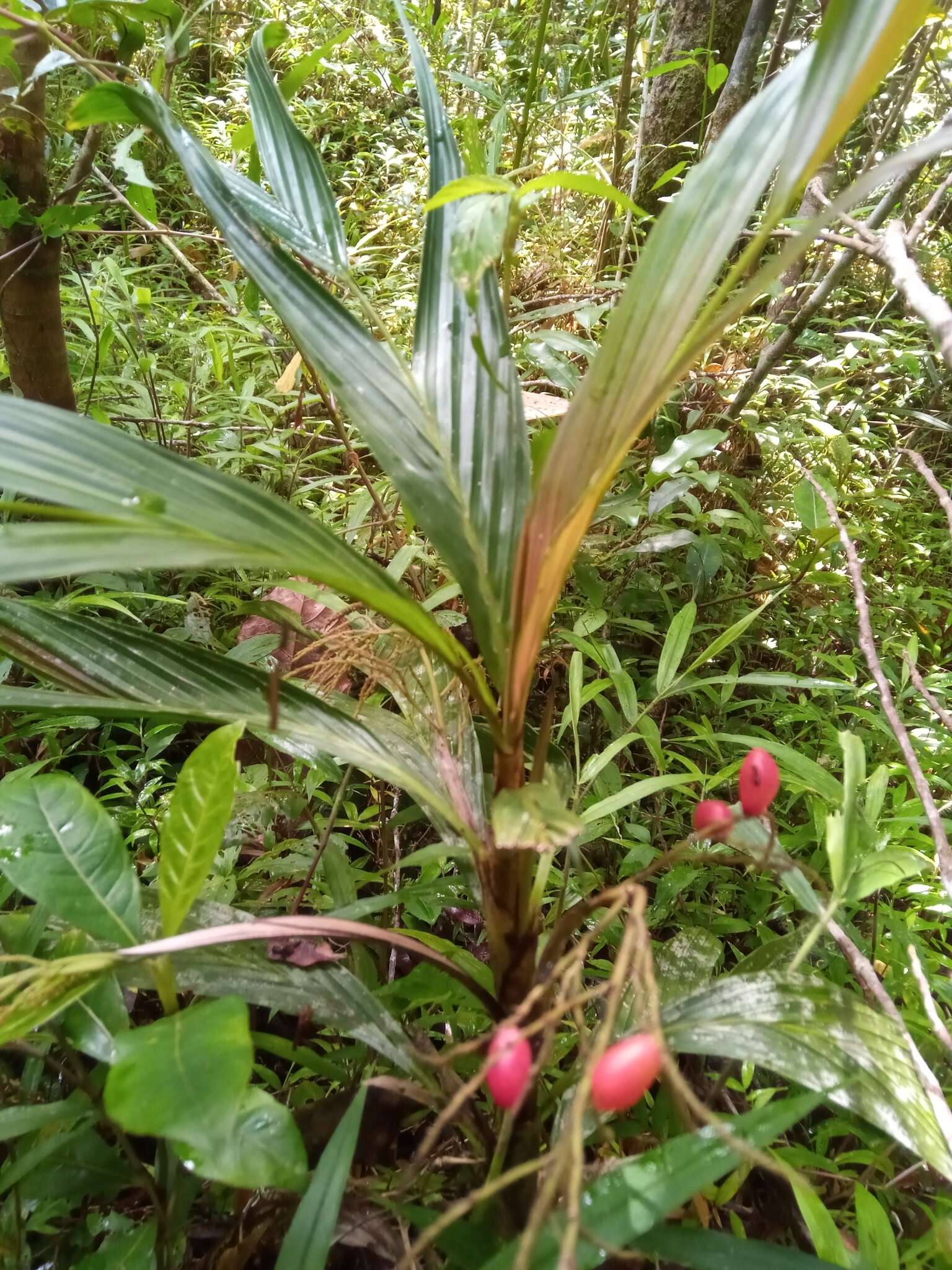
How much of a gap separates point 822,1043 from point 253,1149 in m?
0.31

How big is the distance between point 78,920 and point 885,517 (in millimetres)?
1523

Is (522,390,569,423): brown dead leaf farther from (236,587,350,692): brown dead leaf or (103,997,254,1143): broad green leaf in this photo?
(103,997,254,1143): broad green leaf

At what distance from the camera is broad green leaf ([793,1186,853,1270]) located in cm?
42

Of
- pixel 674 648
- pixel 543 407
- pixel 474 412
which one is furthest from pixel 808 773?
pixel 543 407

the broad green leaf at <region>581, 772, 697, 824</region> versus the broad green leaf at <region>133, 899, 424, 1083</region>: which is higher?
the broad green leaf at <region>581, 772, 697, 824</region>

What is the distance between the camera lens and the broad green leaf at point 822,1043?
0.40 m

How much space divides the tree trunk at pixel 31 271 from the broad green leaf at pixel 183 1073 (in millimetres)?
865

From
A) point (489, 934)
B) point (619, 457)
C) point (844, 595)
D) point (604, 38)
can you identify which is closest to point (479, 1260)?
point (489, 934)

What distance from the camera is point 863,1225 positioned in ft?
1.46

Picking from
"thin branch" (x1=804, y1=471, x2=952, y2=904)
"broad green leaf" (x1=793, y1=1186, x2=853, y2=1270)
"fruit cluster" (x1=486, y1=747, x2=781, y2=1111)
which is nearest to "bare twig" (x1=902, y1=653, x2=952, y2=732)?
"thin branch" (x1=804, y1=471, x2=952, y2=904)

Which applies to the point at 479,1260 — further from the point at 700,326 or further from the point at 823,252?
the point at 823,252

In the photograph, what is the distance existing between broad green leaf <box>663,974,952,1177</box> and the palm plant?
0.04 ft

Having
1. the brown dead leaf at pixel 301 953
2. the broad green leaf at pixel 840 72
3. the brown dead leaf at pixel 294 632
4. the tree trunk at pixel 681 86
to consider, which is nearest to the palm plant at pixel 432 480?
the broad green leaf at pixel 840 72

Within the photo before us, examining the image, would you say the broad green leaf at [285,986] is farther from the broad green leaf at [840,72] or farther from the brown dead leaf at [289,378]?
the brown dead leaf at [289,378]
